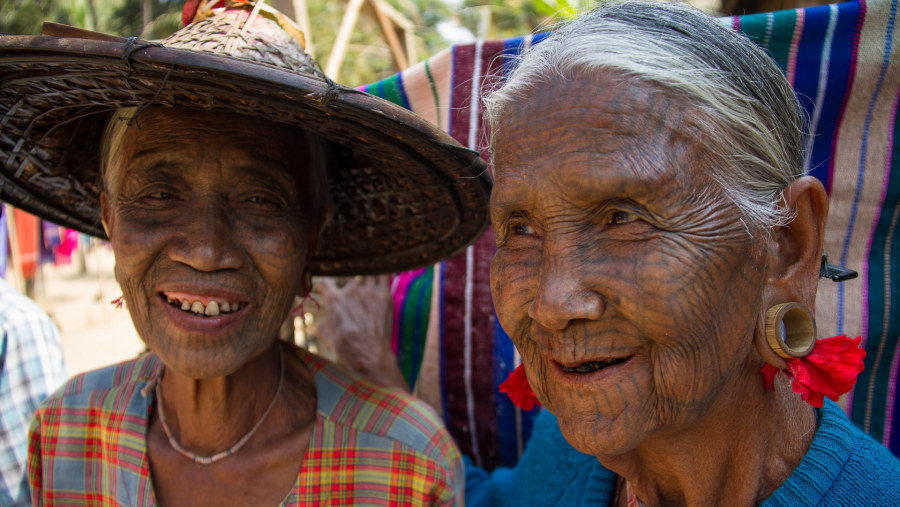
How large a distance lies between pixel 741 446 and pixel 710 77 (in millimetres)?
757

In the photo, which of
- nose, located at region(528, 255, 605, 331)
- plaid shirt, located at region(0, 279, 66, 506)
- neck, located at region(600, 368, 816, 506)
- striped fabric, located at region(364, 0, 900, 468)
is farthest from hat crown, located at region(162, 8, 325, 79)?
plaid shirt, located at region(0, 279, 66, 506)

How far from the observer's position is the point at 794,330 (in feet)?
4.03

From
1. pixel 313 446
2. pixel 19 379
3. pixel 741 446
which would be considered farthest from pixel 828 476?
pixel 19 379

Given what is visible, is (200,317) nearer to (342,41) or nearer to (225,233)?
(225,233)

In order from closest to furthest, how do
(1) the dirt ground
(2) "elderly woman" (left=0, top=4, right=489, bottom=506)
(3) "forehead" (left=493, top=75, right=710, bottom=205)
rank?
(3) "forehead" (left=493, top=75, right=710, bottom=205), (2) "elderly woman" (left=0, top=4, right=489, bottom=506), (1) the dirt ground

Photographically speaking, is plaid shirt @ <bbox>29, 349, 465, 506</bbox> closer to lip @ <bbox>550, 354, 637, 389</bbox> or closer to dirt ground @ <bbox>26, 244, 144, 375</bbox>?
lip @ <bbox>550, 354, 637, 389</bbox>

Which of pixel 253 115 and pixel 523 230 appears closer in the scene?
pixel 523 230

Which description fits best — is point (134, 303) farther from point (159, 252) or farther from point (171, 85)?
point (171, 85)

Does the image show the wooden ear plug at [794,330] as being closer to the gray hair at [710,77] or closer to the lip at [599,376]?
the gray hair at [710,77]

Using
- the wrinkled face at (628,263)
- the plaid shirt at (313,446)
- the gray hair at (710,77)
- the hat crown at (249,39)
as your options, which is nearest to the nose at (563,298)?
the wrinkled face at (628,263)

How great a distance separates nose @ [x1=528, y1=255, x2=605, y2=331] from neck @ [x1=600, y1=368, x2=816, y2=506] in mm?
392

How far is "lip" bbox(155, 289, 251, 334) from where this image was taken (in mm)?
1634

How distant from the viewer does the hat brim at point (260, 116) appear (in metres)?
1.31

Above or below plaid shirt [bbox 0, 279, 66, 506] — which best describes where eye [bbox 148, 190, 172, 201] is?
above
